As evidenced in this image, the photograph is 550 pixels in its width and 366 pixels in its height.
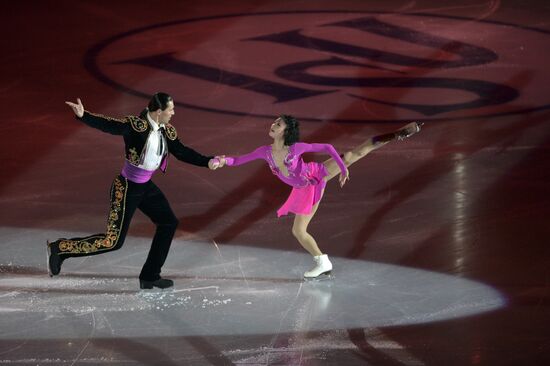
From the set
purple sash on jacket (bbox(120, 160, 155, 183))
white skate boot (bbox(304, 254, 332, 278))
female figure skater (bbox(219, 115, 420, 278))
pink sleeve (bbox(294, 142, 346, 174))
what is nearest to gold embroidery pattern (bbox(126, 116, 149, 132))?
purple sash on jacket (bbox(120, 160, 155, 183))

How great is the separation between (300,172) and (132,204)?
1242mm

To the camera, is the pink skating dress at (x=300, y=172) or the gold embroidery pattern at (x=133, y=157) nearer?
the gold embroidery pattern at (x=133, y=157)

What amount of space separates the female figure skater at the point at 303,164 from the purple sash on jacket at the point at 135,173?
1.85 feet

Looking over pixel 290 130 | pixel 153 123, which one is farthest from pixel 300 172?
pixel 153 123

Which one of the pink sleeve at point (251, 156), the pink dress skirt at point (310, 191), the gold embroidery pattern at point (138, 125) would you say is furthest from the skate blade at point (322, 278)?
the gold embroidery pattern at point (138, 125)

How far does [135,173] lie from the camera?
322 inches

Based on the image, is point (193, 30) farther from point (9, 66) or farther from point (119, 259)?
point (119, 259)

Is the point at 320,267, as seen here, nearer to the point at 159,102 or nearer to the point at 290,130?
the point at 290,130

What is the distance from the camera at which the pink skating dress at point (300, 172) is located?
27.1 ft

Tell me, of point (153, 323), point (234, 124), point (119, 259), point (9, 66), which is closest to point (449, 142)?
point (234, 124)

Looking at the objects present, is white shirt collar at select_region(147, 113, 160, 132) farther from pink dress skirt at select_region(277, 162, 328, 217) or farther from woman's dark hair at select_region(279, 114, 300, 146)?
pink dress skirt at select_region(277, 162, 328, 217)

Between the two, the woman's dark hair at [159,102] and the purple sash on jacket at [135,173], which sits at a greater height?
the woman's dark hair at [159,102]

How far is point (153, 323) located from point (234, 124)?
17.1 feet

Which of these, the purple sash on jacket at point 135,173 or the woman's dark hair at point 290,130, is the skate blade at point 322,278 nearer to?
the woman's dark hair at point 290,130
